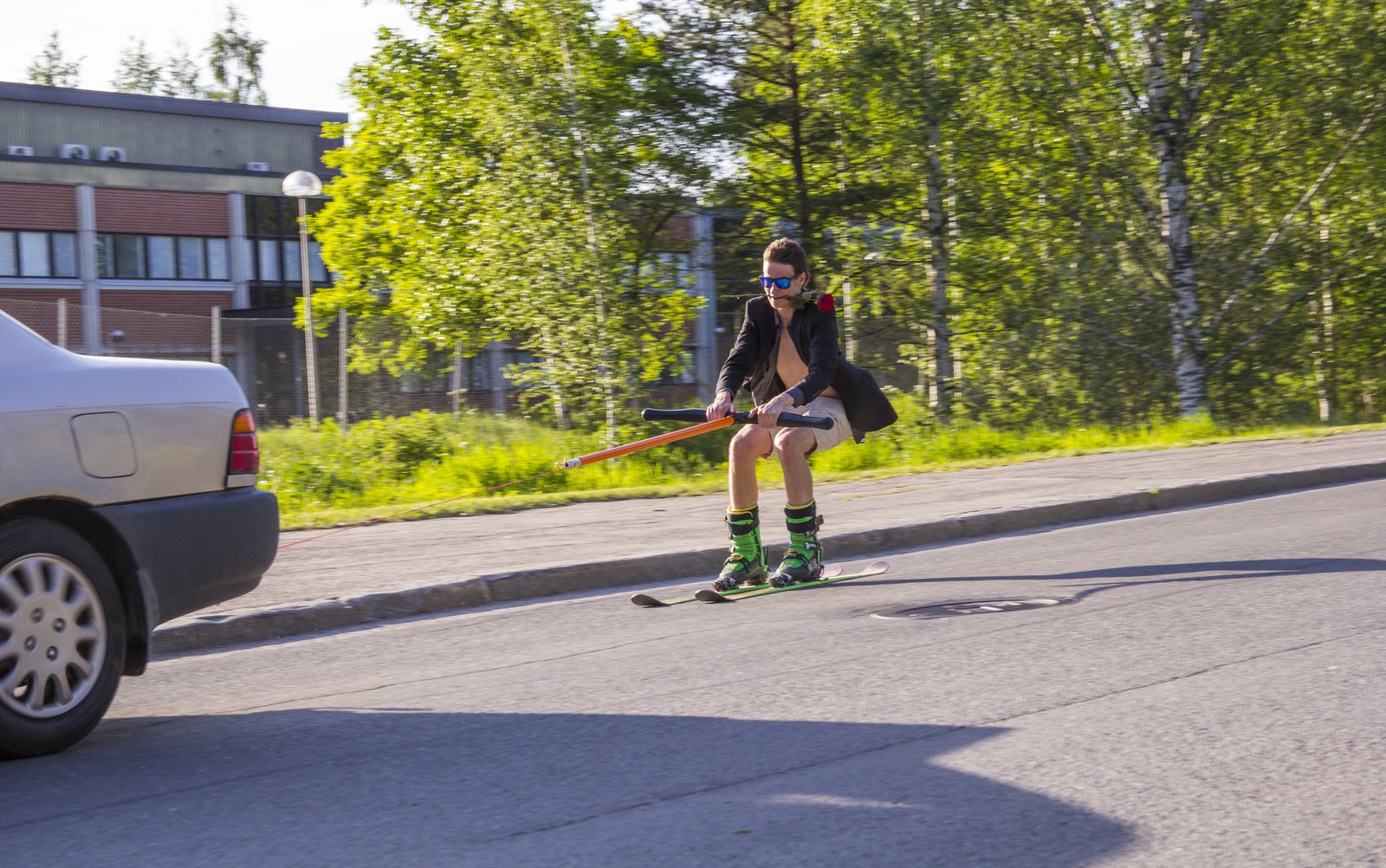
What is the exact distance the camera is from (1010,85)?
881 inches

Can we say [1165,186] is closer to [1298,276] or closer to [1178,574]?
[1298,276]

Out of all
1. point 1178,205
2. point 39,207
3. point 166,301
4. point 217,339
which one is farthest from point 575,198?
point 166,301

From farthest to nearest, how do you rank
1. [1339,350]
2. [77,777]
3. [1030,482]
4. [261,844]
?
[1339,350], [1030,482], [77,777], [261,844]

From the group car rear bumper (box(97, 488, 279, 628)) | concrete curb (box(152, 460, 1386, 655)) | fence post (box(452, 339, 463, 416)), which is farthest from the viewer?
fence post (box(452, 339, 463, 416))

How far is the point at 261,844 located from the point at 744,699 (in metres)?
2.09

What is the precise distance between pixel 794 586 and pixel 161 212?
4510 centimetres

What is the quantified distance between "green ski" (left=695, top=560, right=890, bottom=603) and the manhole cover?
94cm

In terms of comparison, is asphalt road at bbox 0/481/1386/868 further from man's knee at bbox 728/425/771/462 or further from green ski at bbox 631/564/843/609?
man's knee at bbox 728/425/771/462

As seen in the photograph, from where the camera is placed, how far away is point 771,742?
4641 mm

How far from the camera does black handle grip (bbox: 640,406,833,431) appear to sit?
7.42 meters

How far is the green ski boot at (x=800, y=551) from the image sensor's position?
810cm

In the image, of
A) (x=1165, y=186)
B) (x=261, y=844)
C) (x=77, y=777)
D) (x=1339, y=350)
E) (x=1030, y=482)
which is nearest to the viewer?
(x=261, y=844)

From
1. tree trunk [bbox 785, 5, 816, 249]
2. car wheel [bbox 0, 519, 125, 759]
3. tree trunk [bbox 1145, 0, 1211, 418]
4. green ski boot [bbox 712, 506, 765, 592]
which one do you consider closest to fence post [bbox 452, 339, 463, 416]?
tree trunk [bbox 785, 5, 816, 249]

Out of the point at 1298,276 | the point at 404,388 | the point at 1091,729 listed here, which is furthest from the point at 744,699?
the point at 1298,276
